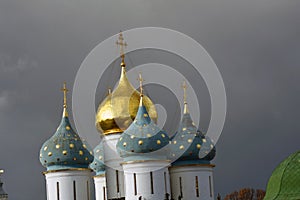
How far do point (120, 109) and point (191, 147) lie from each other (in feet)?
10.2

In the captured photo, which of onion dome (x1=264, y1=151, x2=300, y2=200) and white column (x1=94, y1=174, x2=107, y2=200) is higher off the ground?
onion dome (x1=264, y1=151, x2=300, y2=200)

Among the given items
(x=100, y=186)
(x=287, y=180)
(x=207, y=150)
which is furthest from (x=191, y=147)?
(x=287, y=180)

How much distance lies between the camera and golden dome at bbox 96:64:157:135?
26.7m

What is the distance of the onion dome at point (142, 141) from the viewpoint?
24281 mm

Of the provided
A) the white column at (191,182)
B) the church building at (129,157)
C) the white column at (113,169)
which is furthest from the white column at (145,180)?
the white column at (191,182)

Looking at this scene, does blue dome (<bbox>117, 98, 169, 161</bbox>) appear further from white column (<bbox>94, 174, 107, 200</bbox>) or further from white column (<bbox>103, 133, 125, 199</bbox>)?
white column (<bbox>94, 174, 107, 200</bbox>)

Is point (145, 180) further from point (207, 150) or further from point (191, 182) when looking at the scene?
point (207, 150)

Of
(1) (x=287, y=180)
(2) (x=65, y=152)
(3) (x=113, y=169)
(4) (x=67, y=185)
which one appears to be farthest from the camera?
(3) (x=113, y=169)

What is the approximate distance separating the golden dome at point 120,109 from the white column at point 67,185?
2.16 meters

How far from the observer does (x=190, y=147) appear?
88.5 feet

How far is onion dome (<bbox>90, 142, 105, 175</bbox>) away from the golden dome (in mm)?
827

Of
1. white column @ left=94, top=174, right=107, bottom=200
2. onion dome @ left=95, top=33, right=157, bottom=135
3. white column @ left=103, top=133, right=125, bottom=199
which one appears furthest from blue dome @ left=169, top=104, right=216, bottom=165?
white column @ left=94, top=174, right=107, bottom=200

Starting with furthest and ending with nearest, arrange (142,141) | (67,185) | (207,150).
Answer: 1. (207,150)
2. (67,185)
3. (142,141)

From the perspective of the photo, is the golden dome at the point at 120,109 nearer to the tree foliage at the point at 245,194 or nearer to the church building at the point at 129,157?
the church building at the point at 129,157
